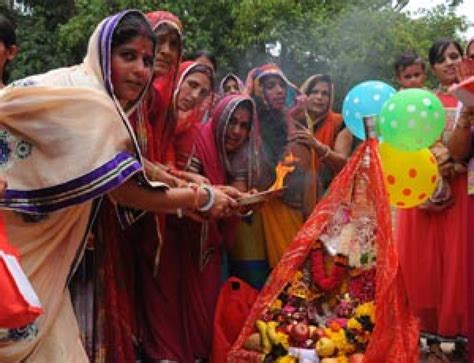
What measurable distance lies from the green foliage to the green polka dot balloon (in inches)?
196

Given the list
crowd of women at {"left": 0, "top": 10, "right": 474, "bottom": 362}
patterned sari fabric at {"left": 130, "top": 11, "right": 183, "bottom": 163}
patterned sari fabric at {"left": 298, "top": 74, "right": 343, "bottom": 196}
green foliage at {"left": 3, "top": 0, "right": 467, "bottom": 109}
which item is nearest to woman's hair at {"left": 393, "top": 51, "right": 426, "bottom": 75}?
crowd of women at {"left": 0, "top": 10, "right": 474, "bottom": 362}

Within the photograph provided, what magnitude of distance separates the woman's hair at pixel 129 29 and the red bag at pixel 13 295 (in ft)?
2.79

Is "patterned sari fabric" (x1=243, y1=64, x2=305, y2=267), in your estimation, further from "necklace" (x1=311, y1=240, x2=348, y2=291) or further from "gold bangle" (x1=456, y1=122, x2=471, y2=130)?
"gold bangle" (x1=456, y1=122, x2=471, y2=130)

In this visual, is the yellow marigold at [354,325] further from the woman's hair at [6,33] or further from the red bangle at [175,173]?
the woman's hair at [6,33]

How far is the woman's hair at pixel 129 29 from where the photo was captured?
271 centimetres

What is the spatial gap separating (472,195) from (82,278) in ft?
7.62

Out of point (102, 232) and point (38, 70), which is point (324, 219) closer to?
point (102, 232)

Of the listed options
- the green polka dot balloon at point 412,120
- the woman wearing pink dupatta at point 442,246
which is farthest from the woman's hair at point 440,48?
the green polka dot balloon at point 412,120

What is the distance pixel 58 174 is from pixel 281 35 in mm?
7823

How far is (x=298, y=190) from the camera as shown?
4.48 meters

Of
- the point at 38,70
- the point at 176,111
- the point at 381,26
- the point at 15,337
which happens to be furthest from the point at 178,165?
the point at 38,70

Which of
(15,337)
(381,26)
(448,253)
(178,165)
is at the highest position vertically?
(381,26)

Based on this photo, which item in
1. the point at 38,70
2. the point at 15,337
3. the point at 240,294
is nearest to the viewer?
the point at 15,337

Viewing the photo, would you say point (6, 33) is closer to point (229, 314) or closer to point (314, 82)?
point (229, 314)
